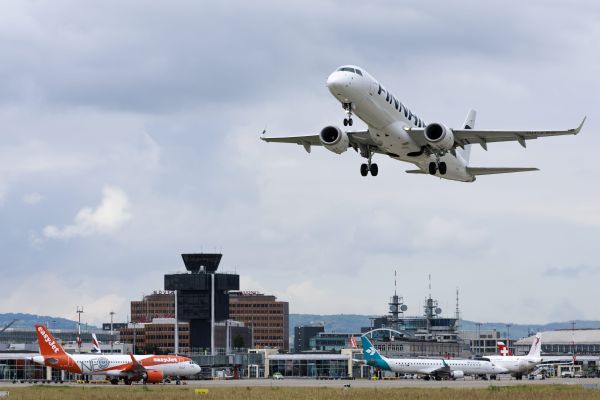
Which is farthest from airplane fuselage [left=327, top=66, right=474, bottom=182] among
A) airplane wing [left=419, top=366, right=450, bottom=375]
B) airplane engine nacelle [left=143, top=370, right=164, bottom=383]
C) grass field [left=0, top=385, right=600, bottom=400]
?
airplane wing [left=419, top=366, right=450, bottom=375]

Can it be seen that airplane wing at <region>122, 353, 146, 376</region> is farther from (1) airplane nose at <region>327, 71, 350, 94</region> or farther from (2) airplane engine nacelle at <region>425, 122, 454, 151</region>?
(1) airplane nose at <region>327, 71, 350, 94</region>

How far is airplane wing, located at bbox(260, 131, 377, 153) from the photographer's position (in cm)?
8462

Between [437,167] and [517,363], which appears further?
[517,363]

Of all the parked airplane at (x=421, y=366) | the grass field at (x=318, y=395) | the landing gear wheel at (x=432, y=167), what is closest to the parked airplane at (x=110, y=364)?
the grass field at (x=318, y=395)

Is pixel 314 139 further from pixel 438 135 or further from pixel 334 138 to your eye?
pixel 438 135

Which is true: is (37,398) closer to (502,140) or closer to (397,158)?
(397,158)

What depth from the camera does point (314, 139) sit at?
293 feet

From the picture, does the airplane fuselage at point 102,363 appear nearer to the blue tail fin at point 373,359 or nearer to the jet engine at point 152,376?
the jet engine at point 152,376

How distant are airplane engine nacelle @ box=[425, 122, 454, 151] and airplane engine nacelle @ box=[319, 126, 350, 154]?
6.32m

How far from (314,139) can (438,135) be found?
37.8 feet

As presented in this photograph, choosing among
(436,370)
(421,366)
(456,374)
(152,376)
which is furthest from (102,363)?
(456,374)

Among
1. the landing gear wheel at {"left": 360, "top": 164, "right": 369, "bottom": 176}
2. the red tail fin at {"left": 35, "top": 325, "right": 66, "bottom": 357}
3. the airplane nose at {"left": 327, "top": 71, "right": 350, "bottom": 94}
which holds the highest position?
the airplane nose at {"left": 327, "top": 71, "right": 350, "bottom": 94}

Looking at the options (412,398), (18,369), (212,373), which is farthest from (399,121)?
(212,373)

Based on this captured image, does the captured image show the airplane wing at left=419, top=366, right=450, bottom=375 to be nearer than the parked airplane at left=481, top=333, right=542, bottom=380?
Yes
